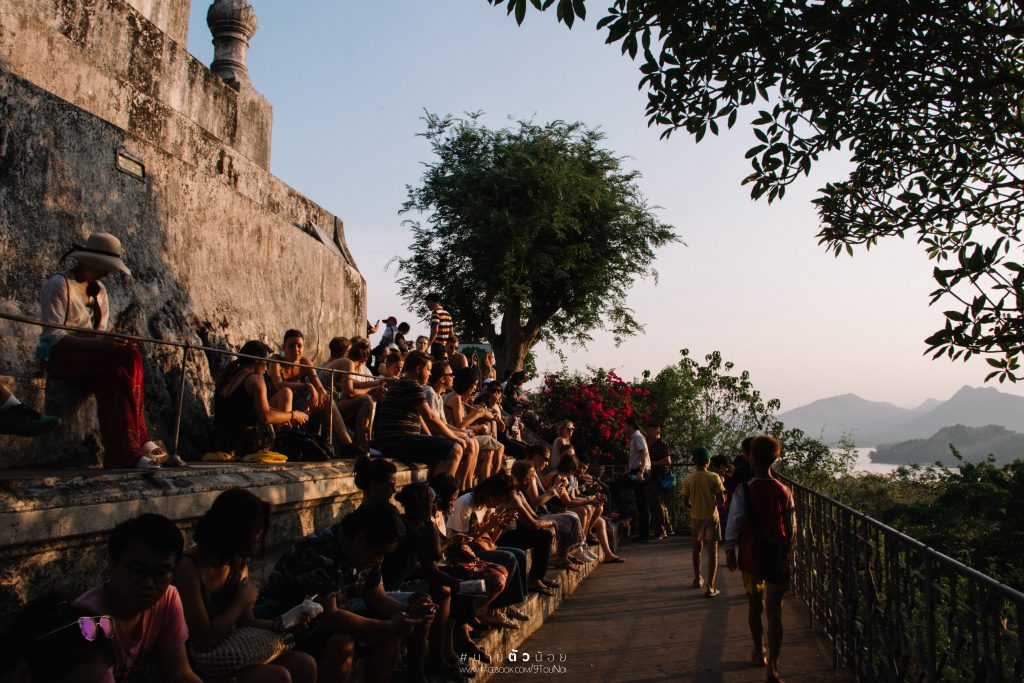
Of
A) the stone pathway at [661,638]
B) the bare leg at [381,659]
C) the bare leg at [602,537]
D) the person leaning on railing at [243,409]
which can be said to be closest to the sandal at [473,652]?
the stone pathway at [661,638]

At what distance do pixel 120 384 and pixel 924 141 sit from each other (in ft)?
21.0

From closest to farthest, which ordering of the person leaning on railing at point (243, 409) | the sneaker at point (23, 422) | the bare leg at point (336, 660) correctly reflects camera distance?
1. the sneaker at point (23, 422)
2. the bare leg at point (336, 660)
3. the person leaning on railing at point (243, 409)

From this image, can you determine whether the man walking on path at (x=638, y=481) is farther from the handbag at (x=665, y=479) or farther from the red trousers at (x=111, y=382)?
the red trousers at (x=111, y=382)

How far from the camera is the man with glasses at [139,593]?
2.97 metres

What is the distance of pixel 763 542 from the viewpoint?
648 cm

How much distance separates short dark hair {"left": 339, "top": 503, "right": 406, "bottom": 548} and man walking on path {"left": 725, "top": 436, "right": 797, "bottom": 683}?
3.10 metres

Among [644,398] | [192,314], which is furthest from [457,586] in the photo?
[644,398]

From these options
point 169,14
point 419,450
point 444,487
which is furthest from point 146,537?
point 169,14

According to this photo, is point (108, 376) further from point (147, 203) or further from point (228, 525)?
point (147, 203)

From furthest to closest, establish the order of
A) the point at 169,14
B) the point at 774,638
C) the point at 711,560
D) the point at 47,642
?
the point at 169,14
the point at 711,560
the point at 774,638
the point at 47,642

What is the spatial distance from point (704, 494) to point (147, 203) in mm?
6777

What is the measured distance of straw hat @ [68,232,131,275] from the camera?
4.99m

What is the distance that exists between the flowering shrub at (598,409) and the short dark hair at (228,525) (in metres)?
14.2

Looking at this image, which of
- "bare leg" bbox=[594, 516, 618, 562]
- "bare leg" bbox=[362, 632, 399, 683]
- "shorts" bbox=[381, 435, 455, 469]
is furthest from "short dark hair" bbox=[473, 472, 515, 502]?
"bare leg" bbox=[594, 516, 618, 562]
